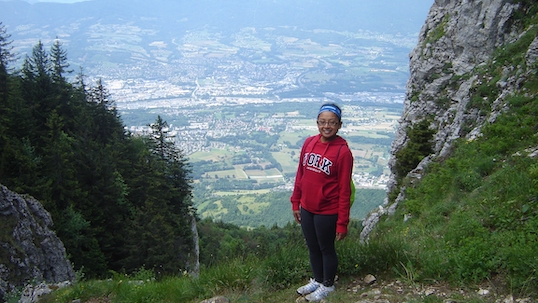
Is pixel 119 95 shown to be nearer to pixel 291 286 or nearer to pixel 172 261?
pixel 172 261

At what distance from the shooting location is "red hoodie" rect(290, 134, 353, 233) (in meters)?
4.02

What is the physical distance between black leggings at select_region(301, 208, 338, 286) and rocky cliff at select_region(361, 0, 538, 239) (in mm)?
7607

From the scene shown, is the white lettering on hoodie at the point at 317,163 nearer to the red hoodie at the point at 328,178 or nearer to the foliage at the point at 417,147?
the red hoodie at the point at 328,178

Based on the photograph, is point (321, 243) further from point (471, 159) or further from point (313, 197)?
point (471, 159)

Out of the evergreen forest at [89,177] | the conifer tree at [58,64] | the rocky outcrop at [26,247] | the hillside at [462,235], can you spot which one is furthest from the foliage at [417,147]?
the conifer tree at [58,64]

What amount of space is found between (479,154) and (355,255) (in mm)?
5519

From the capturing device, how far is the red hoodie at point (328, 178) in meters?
4.02

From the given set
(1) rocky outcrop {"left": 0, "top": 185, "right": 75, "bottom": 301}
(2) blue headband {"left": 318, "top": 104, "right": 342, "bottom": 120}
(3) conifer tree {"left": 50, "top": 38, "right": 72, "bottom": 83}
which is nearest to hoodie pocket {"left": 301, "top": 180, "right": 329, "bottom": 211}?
(2) blue headband {"left": 318, "top": 104, "right": 342, "bottom": 120}

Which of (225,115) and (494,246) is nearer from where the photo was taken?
(494,246)

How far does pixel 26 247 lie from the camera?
11.1m

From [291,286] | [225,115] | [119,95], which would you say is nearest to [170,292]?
[291,286]

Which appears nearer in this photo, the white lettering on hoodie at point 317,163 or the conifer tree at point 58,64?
the white lettering on hoodie at point 317,163

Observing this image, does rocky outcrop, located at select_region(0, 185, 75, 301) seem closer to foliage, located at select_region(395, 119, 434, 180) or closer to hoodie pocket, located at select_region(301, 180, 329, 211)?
hoodie pocket, located at select_region(301, 180, 329, 211)

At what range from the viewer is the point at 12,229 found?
432 inches
